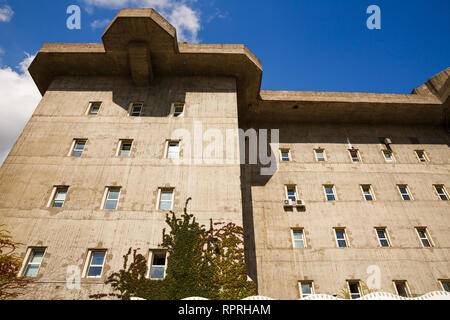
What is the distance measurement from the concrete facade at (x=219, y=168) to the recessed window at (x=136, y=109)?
424 millimetres

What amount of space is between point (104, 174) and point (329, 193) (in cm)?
1717

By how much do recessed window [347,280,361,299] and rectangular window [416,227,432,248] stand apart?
20.8ft

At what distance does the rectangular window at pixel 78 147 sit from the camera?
61.4 feet

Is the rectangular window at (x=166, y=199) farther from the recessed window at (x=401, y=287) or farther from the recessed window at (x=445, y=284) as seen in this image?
the recessed window at (x=445, y=284)

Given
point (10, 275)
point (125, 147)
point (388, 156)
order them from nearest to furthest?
point (10, 275)
point (125, 147)
point (388, 156)

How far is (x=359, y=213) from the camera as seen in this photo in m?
20.9

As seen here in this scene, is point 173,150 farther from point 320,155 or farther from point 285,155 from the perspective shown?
point 320,155

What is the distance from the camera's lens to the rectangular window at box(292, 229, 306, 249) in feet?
65.0

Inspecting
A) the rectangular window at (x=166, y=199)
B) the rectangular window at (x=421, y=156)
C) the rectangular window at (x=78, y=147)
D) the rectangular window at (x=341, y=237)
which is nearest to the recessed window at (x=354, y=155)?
the rectangular window at (x=421, y=156)

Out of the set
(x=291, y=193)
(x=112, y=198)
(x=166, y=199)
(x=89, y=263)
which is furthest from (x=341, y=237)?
(x=89, y=263)

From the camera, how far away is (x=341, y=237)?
792 inches

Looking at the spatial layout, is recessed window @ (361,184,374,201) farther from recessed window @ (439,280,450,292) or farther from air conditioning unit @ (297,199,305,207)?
recessed window @ (439,280,450,292)

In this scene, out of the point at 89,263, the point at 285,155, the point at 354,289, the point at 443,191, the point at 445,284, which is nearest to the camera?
the point at 89,263

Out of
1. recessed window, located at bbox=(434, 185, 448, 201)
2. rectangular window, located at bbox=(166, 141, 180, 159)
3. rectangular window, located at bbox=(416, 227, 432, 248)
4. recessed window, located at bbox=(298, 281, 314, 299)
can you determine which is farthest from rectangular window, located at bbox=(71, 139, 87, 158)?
recessed window, located at bbox=(434, 185, 448, 201)
